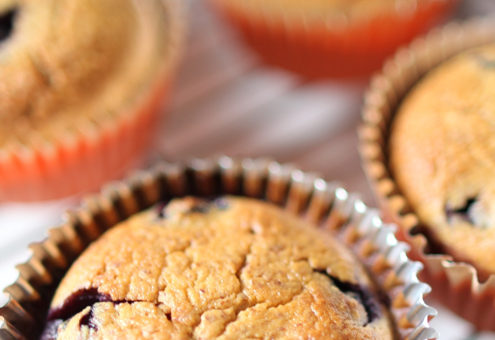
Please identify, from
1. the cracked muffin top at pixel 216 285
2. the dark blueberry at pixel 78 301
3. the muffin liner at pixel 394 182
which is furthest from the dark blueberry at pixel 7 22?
the muffin liner at pixel 394 182

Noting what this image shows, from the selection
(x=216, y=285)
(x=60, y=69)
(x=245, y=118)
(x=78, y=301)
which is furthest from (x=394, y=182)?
(x=60, y=69)

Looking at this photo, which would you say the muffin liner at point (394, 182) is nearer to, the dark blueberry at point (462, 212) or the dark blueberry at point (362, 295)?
the dark blueberry at point (462, 212)

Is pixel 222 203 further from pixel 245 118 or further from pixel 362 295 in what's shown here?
pixel 245 118

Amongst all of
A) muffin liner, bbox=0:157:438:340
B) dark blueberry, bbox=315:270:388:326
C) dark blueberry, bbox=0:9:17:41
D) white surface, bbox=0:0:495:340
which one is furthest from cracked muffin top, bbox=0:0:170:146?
dark blueberry, bbox=315:270:388:326

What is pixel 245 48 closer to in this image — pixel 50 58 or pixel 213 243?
pixel 50 58

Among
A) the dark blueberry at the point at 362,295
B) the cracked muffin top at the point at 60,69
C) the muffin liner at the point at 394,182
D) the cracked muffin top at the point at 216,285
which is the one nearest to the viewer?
the cracked muffin top at the point at 216,285

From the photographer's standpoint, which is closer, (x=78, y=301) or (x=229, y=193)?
(x=78, y=301)

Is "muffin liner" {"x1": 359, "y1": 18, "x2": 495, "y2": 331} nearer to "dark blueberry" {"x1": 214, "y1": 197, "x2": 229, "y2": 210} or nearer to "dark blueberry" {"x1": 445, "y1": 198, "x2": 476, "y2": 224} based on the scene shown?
"dark blueberry" {"x1": 445, "y1": 198, "x2": 476, "y2": 224}
